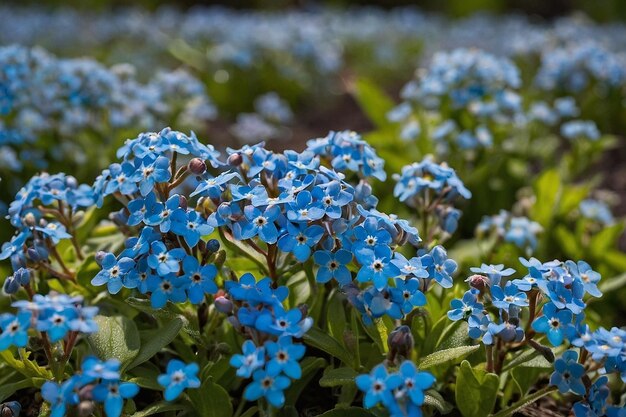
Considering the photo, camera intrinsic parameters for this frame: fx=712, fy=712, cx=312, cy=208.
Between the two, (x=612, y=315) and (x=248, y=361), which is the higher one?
(x=248, y=361)

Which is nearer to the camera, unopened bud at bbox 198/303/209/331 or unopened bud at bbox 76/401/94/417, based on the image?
unopened bud at bbox 76/401/94/417

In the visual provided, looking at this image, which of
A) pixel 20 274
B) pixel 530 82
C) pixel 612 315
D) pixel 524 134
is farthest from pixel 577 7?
pixel 20 274

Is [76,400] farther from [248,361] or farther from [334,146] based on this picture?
[334,146]

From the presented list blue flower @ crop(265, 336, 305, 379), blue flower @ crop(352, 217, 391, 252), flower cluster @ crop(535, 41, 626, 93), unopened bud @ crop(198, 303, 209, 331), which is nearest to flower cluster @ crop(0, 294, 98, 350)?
blue flower @ crop(265, 336, 305, 379)

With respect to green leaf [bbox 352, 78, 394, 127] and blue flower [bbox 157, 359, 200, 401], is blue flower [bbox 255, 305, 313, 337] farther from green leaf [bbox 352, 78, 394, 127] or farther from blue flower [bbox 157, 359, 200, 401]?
green leaf [bbox 352, 78, 394, 127]

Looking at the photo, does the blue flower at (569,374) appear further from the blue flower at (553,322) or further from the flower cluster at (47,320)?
the flower cluster at (47,320)

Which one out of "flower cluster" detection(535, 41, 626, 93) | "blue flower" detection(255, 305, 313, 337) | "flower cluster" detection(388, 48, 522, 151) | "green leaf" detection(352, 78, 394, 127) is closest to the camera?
"blue flower" detection(255, 305, 313, 337)
